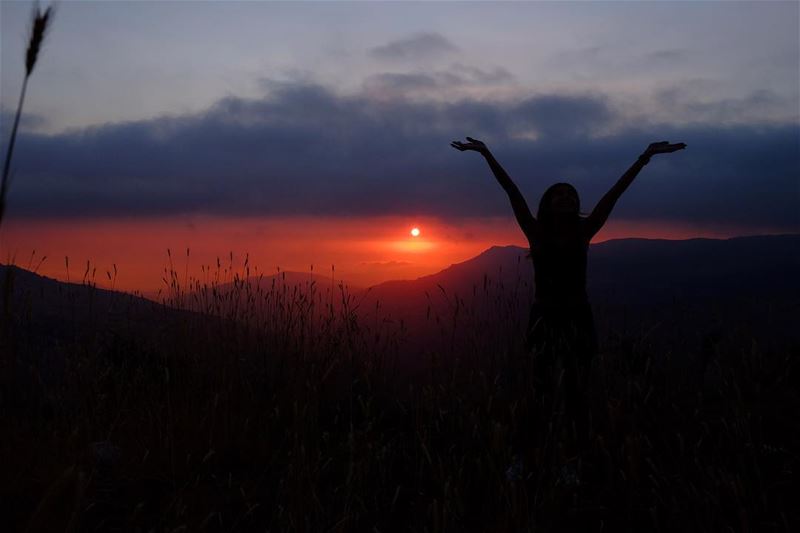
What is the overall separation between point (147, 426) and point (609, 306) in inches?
196

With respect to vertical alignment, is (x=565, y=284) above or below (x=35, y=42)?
below

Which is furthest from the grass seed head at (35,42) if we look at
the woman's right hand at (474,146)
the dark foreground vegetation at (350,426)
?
the woman's right hand at (474,146)

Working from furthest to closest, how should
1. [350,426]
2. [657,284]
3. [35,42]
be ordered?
1. [657,284]
2. [350,426]
3. [35,42]

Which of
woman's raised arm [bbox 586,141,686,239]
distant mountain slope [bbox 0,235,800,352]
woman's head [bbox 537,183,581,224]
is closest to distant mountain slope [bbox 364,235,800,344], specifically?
distant mountain slope [bbox 0,235,800,352]

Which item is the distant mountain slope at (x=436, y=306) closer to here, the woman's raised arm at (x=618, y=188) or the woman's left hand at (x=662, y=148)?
the woman's raised arm at (x=618, y=188)

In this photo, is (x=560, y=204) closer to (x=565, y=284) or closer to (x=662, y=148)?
(x=565, y=284)

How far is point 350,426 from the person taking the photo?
407 cm

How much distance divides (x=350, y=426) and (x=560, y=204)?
2052mm

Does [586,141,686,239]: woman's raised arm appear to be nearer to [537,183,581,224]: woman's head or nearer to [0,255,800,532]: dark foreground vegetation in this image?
[537,183,581,224]: woman's head

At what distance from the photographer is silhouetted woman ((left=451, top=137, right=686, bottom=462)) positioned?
12.7 ft

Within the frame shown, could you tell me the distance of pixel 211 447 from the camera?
11.7 ft

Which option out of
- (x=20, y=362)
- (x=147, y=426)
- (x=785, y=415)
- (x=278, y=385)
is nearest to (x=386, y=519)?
(x=147, y=426)

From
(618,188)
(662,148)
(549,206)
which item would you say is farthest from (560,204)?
(662,148)

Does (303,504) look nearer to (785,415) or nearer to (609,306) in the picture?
(785,415)
